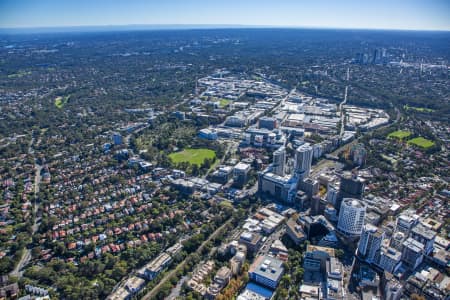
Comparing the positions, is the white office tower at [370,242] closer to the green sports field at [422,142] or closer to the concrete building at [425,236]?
the concrete building at [425,236]

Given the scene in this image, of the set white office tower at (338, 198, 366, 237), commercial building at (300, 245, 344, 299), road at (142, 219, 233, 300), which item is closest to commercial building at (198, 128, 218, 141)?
road at (142, 219, 233, 300)

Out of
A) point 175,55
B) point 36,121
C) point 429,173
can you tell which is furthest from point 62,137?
point 175,55

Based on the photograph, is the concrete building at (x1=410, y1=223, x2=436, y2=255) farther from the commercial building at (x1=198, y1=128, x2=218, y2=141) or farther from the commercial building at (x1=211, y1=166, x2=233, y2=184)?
the commercial building at (x1=198, y1=128, x2=218, y2=141)

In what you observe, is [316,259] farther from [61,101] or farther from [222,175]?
[61,101]

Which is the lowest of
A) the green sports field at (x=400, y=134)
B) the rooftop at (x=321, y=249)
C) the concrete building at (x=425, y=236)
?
the rooftop at (x=321, y=249)

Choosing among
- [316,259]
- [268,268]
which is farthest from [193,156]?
[316,259]

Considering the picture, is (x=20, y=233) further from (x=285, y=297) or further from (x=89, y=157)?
(x=285, y=297)

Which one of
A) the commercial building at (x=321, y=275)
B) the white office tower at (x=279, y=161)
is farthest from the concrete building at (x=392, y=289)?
the white office tower at (x=279, y=161)
